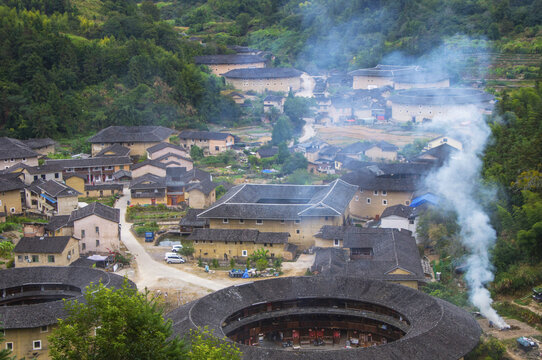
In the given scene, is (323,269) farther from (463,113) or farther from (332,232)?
(463,113)

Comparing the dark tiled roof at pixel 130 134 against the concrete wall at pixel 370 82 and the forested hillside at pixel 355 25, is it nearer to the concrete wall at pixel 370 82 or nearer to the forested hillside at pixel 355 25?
the concrete wall at pixel 370 82

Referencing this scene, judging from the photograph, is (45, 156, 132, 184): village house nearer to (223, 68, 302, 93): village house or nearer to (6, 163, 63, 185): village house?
(6, 163, 63, 185): village house

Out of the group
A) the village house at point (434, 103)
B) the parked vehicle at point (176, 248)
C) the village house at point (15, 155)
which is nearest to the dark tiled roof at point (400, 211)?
the parked vehicle at point (176, 248)

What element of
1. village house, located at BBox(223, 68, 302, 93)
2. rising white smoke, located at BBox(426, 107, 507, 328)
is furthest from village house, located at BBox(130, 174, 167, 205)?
village house, located at BBox(223, 68, 302, 93)

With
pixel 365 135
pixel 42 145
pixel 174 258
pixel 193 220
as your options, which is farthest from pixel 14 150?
pixel 365 135

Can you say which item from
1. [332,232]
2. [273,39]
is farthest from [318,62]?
[332,232]

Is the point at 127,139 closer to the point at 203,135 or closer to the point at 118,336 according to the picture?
the point at 203,135
